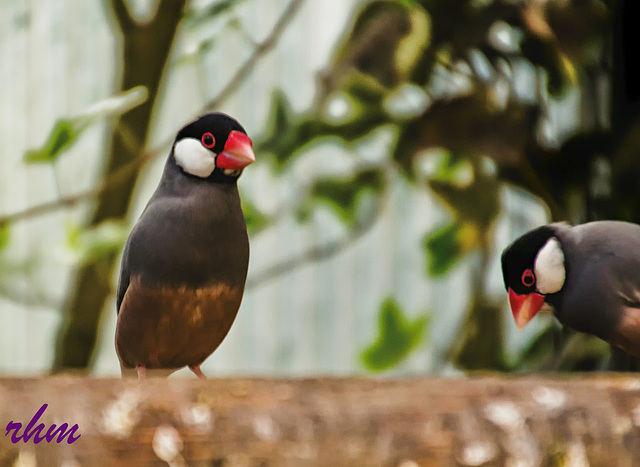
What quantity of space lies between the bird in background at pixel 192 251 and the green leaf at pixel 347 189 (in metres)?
0.67

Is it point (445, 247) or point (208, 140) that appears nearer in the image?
point (208, 140)

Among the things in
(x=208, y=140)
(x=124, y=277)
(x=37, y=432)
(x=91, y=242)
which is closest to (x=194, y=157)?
(x=208, y=140)

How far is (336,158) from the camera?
167 centimetres

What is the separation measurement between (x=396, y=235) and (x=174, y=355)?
3.51ft

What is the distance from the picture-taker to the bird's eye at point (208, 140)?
636 mm

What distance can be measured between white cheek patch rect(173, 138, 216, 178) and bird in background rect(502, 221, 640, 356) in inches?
11.7

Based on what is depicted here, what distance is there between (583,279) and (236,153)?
36 centimetres

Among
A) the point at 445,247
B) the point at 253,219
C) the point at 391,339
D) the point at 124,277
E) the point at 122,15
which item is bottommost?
the point at 391,339

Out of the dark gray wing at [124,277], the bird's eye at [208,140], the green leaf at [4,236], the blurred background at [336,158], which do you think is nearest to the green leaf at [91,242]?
the blurred background at [336,158]

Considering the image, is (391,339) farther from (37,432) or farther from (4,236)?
(37,432)

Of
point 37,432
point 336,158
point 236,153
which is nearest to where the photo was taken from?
point 37,432

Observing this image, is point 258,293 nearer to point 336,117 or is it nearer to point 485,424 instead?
point 336,117

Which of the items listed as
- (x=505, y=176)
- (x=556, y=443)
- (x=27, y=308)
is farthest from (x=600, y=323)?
(x=27, y=308)

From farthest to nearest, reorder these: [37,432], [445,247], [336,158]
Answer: [336,158] → [445,247] → [37,432]
